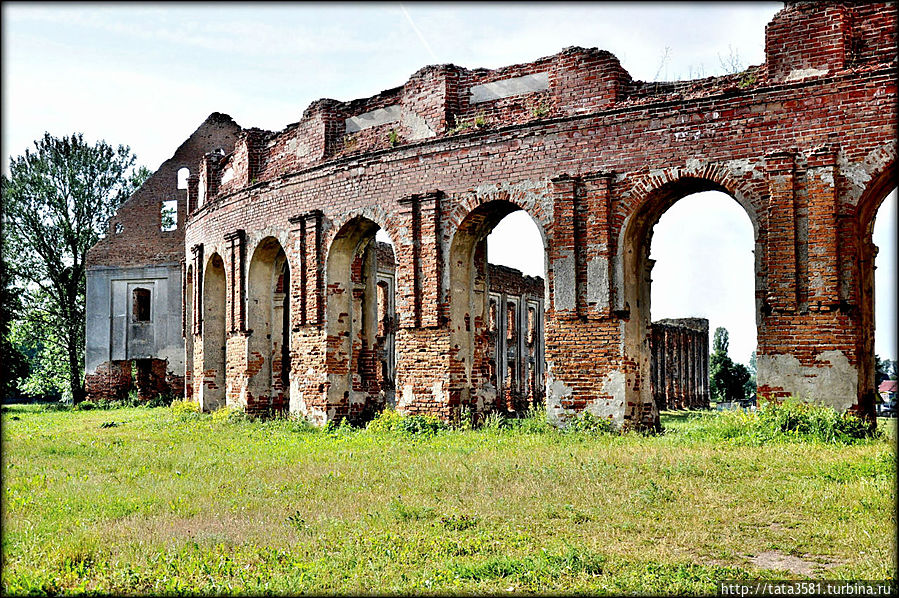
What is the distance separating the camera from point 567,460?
9.92 meters

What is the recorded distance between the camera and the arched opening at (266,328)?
61.1 ft

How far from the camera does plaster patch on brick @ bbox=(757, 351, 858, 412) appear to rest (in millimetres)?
10922

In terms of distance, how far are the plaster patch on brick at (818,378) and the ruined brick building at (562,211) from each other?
0.09 ft

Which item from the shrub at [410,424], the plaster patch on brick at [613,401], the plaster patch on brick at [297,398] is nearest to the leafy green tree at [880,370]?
the plaster patch on brick at [613,401]

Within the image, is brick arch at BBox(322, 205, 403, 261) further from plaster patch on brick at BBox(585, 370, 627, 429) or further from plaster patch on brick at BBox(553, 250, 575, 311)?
plaster patch on brick at BBox(585, 370, 627, 429)

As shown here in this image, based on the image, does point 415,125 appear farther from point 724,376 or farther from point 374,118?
point 724,376

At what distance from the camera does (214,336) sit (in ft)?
69.9

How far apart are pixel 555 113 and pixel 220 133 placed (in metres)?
18.3

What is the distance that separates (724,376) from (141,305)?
28791mm

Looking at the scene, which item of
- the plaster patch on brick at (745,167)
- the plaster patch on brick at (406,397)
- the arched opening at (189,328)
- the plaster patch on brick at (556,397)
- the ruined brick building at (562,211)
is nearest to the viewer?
the ruined brick building at (562,211)

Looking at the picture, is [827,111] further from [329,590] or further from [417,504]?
[329,590]

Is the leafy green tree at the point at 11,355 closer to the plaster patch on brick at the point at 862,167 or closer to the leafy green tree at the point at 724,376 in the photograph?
the plaster patch on brick at the point at 862,167

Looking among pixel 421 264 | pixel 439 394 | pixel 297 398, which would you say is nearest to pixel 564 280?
pixel 421 264

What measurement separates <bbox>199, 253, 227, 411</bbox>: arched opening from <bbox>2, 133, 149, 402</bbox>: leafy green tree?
12.3 meters
